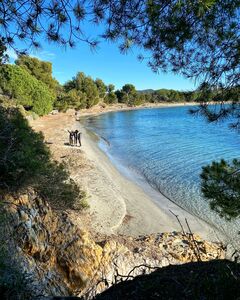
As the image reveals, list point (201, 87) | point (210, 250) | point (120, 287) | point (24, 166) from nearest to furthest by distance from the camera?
1. point (120, 287)
2. point (201, 87)
3. point (24, 166)
4. point (210, 250)

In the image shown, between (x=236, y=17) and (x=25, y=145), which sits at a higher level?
(x=236, y=17)

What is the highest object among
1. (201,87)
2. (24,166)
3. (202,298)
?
(201,87)

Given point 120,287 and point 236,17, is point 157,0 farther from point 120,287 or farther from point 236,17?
point 120,287

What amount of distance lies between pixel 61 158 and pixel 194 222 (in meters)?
10.0

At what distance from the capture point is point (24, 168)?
561cm

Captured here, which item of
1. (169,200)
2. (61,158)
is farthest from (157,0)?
(61,158)

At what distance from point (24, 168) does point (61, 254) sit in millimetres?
1694

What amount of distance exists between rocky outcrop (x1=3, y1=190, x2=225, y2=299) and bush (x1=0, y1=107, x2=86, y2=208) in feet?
1.06

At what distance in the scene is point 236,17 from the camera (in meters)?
3.61

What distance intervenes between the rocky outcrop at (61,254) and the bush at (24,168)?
32 cm

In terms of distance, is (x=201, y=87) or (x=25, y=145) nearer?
(x=201, y=87)

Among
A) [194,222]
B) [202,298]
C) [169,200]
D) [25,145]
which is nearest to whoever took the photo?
[202,298]

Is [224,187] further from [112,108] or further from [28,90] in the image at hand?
[112,108]

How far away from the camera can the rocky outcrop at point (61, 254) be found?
4.77 m
